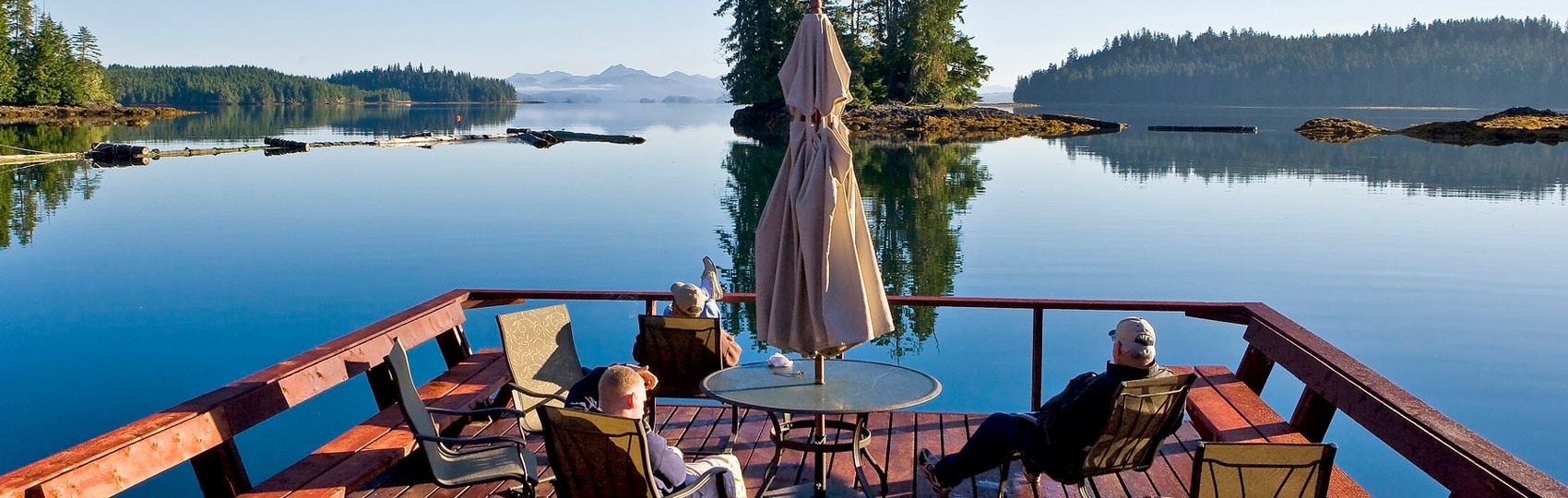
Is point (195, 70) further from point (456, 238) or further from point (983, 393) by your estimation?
point (983, 393)

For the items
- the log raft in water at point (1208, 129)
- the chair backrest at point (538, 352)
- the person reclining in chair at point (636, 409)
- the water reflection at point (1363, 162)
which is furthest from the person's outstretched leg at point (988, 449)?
the log raft in water at point (1208, 129)

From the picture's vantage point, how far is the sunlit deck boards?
5191 mm

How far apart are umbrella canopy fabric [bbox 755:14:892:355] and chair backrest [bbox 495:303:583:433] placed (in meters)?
1.40

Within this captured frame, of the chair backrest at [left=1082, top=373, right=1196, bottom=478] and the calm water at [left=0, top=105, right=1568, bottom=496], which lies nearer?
the chair backrest at [left=1082, top=373, right=1196, bottom=478]

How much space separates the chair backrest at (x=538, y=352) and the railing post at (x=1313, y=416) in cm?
368

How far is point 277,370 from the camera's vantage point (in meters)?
5.04

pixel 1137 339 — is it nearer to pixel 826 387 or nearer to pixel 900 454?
pixel 826 387

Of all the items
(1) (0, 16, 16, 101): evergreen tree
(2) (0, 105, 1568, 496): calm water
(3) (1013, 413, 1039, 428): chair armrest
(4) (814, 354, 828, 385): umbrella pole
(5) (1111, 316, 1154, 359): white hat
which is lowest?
(2) (0, 105, 1568, 496): calm water

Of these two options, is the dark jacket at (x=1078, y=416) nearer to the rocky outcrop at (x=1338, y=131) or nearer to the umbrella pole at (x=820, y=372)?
the umbrella pole at (x=820, y=372)

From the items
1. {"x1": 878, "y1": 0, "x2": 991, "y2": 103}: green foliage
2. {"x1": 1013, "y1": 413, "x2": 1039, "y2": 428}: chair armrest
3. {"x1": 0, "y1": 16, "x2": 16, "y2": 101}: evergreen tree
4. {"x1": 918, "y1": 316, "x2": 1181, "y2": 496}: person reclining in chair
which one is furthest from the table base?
{"x1": 0, "y1": 16, "x2": 16, "y2": 101}: evergreen tree

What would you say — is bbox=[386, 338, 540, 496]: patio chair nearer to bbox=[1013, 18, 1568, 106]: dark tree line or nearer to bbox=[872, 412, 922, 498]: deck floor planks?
bbox=[872, 412, 922, 498]: deck floor planks

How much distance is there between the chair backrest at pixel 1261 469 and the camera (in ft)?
11.5

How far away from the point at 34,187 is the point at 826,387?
104ft

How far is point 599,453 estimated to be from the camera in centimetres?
395
